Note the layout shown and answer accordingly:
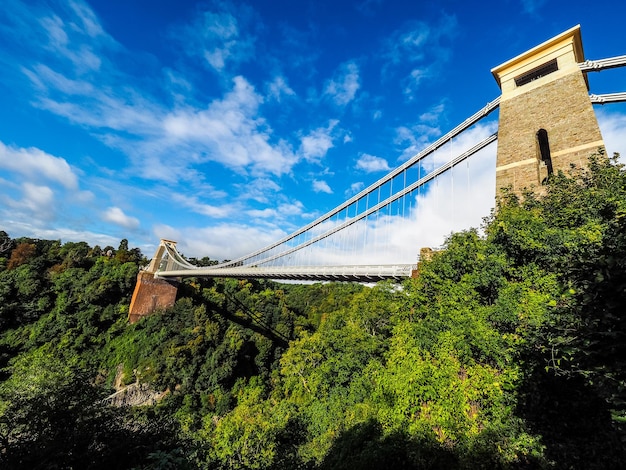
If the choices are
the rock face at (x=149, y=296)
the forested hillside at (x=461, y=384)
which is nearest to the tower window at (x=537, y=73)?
the forested hillside at (x=461, y=384)

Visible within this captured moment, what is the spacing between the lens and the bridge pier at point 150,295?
29484 millimetres

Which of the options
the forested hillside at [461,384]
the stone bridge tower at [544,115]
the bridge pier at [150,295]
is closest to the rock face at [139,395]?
the bridge pier at [150,295]

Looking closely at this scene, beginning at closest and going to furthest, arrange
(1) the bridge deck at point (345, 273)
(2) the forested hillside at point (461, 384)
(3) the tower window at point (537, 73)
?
1. (2) the forested hillside at point (461, 384)
2. (3) the tower window at point (537, 73)
3. (1) the bridge deck at point (345, 273)

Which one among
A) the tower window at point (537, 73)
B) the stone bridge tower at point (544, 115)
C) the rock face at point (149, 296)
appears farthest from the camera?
the rock face at point (149, 296)

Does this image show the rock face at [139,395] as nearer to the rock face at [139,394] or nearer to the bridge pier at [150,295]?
the rock face at [139,394]

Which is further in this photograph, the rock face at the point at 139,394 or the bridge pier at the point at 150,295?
the bridge pier at the point at 150,295

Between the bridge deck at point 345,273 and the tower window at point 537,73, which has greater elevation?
the tower window at point 537,73

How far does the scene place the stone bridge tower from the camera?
32.6ft

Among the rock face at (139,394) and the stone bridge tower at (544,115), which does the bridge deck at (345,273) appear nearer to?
the stone bridge tower at (544,115)

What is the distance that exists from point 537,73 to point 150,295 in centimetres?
3542

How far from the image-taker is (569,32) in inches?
400

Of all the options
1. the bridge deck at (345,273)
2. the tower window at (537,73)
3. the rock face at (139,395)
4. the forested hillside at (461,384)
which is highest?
the tower window at (537,73)

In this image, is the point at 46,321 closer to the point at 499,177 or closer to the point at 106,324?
the point at 106,324

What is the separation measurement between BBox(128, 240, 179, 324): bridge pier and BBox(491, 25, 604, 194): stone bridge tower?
32478 millimetres
